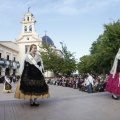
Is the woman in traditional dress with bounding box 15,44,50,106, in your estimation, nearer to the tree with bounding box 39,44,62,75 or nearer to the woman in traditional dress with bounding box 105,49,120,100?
the woman in traditional dress with bounding box 105,49,120,100

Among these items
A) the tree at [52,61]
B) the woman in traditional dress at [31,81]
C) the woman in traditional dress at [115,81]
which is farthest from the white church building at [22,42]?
the woman in traditional dress at [31,81]

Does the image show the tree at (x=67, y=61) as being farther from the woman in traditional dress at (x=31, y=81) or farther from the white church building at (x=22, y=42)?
the woman in traditional dress at (x=31, y=81)

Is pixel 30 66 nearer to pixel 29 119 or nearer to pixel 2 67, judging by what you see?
pixel 29 119

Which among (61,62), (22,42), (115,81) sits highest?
(22,42)

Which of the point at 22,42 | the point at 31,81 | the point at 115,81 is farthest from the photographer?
the point at 22,42

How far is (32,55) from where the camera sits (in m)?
7.89

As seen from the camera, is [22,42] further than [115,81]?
Yes

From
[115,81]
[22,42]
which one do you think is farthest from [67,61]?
[115,81]

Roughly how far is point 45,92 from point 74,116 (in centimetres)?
182

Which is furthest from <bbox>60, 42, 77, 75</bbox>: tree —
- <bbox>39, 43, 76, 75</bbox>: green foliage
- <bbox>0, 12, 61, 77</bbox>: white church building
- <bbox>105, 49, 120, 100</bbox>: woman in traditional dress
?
<bbox>105, 49, 120, 100</bbox>: woman in traditional dress

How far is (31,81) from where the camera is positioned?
756cm

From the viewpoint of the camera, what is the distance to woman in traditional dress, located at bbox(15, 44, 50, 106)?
7.50 m

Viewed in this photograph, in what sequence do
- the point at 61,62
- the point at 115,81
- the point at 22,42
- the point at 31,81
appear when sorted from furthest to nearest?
1. the point at 22,42
2. the point at 61,62
3. the point at 115,81
4. the point at 31,81

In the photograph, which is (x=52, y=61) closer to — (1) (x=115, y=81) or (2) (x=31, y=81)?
(1) (x=115, y=81)
